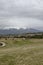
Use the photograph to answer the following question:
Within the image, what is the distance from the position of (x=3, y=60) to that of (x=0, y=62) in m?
1.22

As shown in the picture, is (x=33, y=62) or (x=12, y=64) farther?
(x=33, y=62)

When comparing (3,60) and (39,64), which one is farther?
(3,60)

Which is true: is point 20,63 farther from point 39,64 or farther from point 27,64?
point 39,64

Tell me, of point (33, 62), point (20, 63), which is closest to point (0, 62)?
point (20, 63)

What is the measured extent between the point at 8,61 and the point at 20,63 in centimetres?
198

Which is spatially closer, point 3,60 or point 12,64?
point 12,64

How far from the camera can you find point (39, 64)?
2491 cm

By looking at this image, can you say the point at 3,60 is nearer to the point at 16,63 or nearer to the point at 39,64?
the point at 16,63

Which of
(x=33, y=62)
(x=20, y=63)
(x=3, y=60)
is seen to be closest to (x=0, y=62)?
(x=3, y=60)

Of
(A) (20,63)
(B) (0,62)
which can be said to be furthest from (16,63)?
(B) (0,62)

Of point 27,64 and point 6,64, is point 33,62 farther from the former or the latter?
point 6,64

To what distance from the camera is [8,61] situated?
2612 centimetres

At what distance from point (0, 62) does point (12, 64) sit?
6.98 feet

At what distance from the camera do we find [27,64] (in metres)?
25.1
